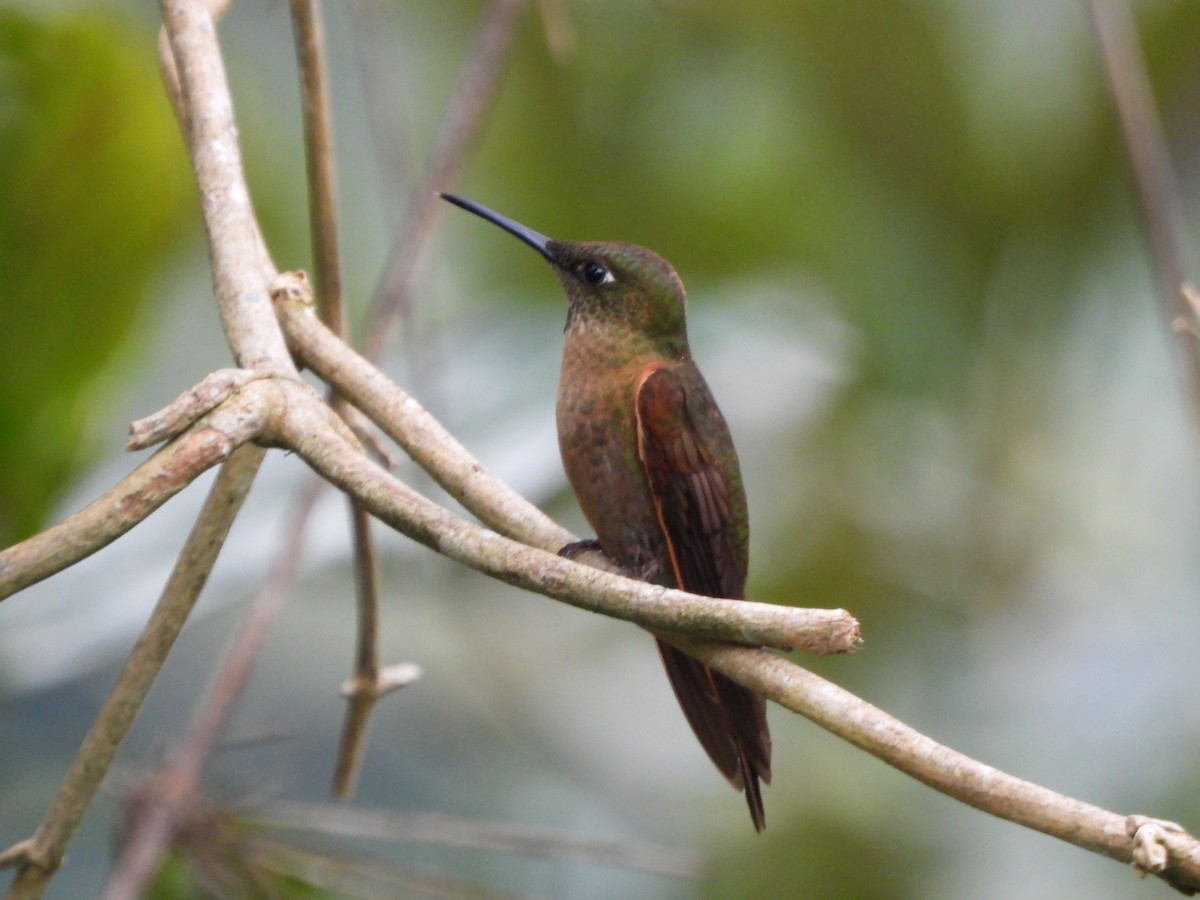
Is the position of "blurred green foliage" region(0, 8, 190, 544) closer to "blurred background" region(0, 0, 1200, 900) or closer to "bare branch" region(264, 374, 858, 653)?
"blurred background" region(0, 0, 1200, 900)

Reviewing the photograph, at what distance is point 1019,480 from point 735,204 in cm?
113

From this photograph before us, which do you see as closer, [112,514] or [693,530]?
[112,514]

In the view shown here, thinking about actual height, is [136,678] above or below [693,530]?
below

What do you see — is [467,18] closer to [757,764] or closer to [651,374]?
[651,374]

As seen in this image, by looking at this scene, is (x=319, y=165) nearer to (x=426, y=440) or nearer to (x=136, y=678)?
(x=426, y=440)

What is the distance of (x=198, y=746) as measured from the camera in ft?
5.99

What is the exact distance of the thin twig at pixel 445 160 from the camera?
221 cm

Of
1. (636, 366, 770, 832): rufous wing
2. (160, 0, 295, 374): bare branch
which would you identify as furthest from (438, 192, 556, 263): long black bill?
(160, 0, 295, 374): bare branch

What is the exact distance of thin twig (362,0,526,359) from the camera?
7.23 feet

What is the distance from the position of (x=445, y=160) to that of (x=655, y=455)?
0.69 metres

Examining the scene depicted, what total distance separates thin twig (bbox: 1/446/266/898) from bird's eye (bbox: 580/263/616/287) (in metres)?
1.07

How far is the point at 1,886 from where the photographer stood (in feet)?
7.44

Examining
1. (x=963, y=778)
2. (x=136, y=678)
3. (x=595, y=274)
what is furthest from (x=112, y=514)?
(x=595, y=274)

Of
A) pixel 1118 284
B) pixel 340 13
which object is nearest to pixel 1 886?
pixel 340 13
